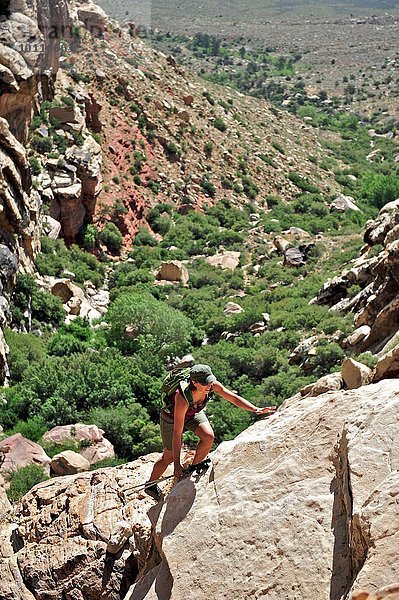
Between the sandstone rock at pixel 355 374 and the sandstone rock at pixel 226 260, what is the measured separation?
24.3m

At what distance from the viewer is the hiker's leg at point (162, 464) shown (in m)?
7.26

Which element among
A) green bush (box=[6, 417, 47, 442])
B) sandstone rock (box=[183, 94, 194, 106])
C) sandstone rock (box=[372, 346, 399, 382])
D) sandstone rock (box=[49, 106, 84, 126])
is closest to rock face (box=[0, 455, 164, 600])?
sandstone rock (box=[372, 346, 399, 382])

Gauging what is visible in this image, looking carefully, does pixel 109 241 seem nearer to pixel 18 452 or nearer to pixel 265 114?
pixel 18 452

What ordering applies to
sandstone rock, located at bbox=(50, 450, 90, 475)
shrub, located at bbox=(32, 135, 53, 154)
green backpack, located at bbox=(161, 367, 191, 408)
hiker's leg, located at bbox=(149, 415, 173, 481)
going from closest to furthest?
green backpack, located at bbox=(161, 367, 191, 408) → hiker's leg, located at bbox=(149, 415, 173, 481) → sandstone rock, located at bbox=(50, 450, 90, 475) → shrub, located at bbox=(32, 135, 53, 154)

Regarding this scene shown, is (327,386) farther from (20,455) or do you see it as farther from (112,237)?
(112,237)

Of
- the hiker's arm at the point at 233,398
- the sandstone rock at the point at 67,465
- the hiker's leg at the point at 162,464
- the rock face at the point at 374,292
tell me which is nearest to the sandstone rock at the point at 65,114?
the rock face at the point at 374,292

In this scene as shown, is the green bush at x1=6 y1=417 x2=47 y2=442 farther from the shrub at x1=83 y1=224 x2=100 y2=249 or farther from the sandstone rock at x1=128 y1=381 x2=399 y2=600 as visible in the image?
the shrub at x1=83 y1=224 x2=100 y2=249

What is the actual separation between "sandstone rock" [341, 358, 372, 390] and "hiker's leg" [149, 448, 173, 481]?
2395 mm

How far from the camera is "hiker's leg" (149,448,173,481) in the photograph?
7262 millimetres

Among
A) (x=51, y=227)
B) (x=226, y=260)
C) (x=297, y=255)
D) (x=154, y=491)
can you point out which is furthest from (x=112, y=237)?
(x=154, y=491)

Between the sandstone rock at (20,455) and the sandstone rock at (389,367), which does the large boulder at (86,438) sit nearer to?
the sandstone rock at (20,455)

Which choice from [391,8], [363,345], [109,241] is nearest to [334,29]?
[391,8]

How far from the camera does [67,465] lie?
1259 centimetres

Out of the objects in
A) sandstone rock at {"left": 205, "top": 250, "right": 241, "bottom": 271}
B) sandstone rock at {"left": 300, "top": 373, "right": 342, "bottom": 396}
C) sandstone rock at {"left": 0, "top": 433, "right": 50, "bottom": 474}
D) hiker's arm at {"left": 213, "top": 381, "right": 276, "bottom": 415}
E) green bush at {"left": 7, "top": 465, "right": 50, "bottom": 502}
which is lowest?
sandstone rock at {"left": 205, "top": 250, "right": 241, "bottom": 271}
